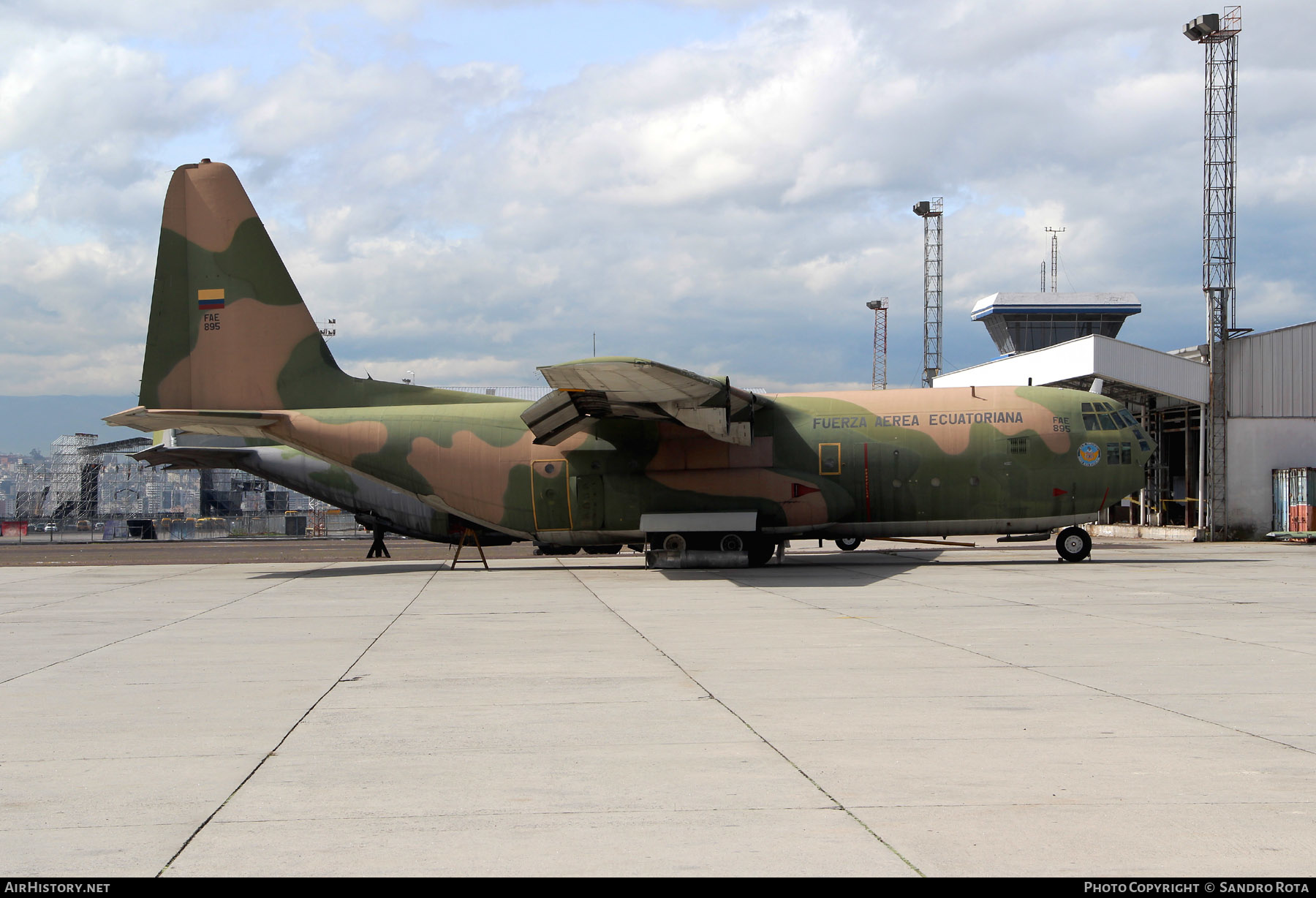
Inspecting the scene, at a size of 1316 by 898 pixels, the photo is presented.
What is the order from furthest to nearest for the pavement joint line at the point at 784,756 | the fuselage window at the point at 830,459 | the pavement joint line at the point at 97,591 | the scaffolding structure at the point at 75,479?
the scaffolding structure at the point at 75,479, the fuselage window at the point at 830,459, the pavement joint line at the point at 97,591, the pavement joint line at the point at 784,756

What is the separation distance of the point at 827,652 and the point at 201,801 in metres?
6.55

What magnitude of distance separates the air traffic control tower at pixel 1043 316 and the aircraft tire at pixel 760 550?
184ft

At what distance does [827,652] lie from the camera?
34.3ft

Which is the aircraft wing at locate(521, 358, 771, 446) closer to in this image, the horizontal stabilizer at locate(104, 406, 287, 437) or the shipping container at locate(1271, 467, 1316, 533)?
the horizontal stabilizer at locate(104, 406, 287, 437)

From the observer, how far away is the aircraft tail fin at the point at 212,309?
80.7ft

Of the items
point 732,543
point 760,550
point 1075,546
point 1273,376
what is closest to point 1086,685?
point 732,543

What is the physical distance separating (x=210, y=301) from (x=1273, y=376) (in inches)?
1425

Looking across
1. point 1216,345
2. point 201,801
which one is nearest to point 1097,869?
point 201,801

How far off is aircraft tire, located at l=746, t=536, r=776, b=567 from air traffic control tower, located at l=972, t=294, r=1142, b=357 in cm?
5611

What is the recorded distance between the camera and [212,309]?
2462cm

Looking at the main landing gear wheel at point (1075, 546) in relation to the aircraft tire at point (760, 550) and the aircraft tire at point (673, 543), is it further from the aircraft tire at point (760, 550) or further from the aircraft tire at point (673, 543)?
the aircraft tire at point (673, 543)

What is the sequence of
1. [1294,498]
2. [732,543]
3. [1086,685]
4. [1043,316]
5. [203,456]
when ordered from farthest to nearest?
[1043,316], [1294,498], [203,456], [732,543], [1086,685]

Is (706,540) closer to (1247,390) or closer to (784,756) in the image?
(784,756)

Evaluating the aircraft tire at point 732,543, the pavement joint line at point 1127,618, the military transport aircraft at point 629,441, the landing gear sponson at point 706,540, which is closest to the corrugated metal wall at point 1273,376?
the military transport aircraft at point 629,441
